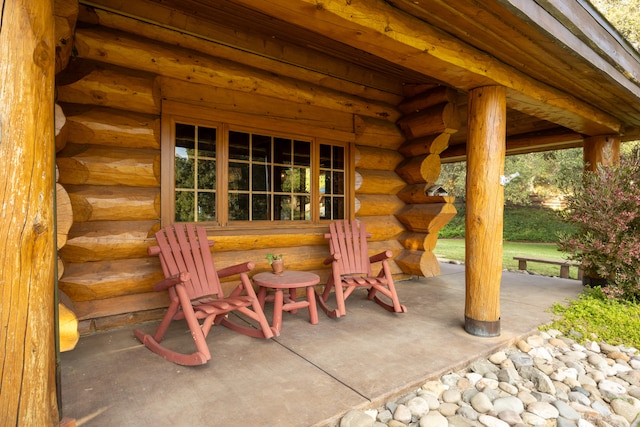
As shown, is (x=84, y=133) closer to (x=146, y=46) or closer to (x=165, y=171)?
(x=165, y=171)

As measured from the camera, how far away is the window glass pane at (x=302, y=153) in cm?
410

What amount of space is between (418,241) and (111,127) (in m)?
3.69

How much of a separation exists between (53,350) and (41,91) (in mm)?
925

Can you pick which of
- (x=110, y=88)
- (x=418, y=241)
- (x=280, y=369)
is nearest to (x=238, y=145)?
(x=110, y=88)

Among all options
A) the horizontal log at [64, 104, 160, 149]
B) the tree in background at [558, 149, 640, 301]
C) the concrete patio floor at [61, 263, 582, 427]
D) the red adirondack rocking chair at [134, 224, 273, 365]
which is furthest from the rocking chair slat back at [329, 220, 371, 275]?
the tree in background at [558, 149, 640, 301]

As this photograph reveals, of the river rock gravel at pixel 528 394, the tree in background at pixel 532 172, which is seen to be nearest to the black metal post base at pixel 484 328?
the river rock gravel at pixel 528 394

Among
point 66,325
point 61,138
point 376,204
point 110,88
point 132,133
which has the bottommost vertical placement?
point 66,325

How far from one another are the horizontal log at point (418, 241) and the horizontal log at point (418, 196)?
446 millimetres

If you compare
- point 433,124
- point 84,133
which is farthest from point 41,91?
point 433,124

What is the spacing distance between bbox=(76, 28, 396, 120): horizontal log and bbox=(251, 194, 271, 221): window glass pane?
1093mm

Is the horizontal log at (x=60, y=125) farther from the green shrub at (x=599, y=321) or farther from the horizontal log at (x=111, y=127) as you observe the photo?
the green shrub at (x=599, y=321)

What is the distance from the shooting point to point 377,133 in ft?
15.0

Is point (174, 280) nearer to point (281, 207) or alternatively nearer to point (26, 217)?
point (26, 217)

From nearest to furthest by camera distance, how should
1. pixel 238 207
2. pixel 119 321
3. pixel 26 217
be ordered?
pixel 26 217
pixel 119 321
pixel 238 207
